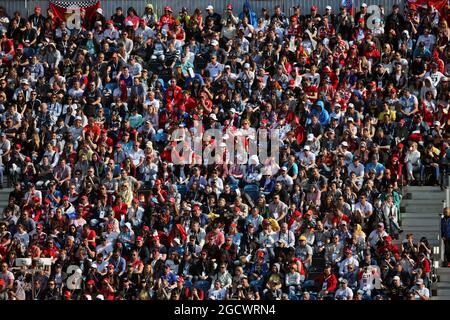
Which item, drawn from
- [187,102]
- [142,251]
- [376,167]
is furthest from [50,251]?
[376,167]

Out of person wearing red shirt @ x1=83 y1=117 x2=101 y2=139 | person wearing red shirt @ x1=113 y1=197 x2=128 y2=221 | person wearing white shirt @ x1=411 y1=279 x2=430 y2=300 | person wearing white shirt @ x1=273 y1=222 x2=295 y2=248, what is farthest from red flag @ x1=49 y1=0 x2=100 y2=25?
person wearing white shirt @ x1=411 y1=279 x2=430 y2=300

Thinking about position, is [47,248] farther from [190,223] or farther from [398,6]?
[398,6]

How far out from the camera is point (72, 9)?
54500mm

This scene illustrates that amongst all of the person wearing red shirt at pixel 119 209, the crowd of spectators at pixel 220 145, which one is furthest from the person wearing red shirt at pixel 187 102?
the person wearing red shirt at pixel 119 209

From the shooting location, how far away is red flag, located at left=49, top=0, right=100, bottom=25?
5447 centimetres

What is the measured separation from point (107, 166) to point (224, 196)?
10.8 feet

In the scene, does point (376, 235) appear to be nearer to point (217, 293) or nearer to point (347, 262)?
point (347, 262)

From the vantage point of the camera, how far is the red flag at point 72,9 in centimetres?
5447

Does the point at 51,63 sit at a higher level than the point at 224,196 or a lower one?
higher

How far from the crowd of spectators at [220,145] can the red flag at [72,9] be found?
18 cm

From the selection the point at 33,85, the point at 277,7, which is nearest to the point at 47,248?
the point at 33,85

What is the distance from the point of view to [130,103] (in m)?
51.1

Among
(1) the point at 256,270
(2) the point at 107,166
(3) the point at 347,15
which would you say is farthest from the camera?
(3) the point at 347,15

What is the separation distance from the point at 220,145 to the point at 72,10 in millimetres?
7779
